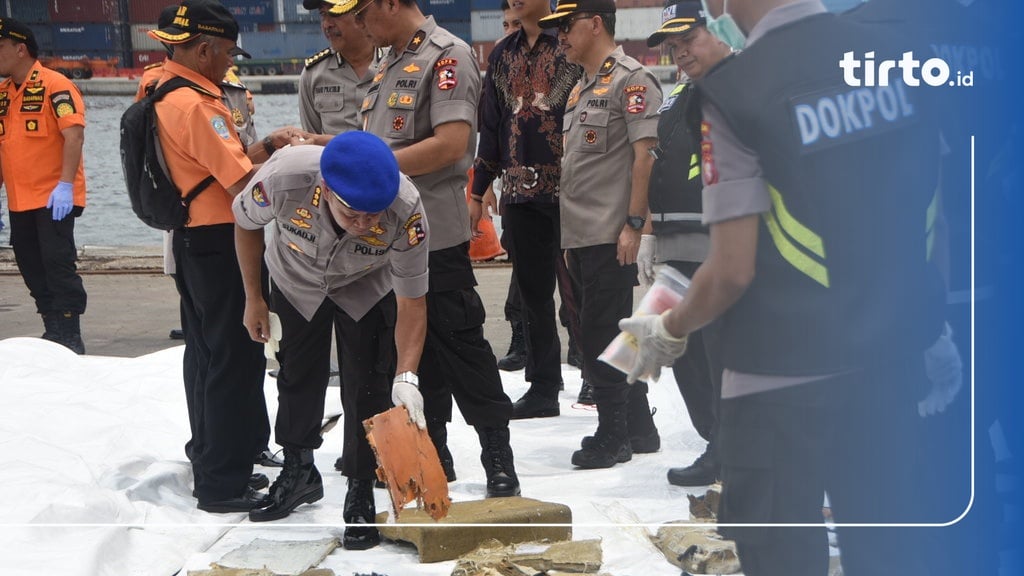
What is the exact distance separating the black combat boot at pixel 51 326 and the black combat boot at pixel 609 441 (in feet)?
4.31

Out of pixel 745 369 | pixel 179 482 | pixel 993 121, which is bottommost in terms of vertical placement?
pixel 179 482

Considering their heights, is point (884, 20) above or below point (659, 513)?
above

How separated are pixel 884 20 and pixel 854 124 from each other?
227 millimetres

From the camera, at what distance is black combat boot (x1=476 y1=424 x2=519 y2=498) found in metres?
2.83

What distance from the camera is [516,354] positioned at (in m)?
4.71

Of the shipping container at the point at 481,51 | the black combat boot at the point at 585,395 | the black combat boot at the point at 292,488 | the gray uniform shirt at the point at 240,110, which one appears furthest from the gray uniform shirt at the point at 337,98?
the black combat boot at the point at 585,395

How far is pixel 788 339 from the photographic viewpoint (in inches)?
67.3

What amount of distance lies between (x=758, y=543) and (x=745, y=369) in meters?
0.27

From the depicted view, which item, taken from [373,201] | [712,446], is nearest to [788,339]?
[712,446]

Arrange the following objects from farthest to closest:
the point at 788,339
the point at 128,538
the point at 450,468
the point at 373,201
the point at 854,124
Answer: the point at 450,468
the point at 128,538
the point at 373,201
the point at 788,339
the point at 854,124

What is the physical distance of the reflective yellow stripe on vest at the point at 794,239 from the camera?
5.29 ft

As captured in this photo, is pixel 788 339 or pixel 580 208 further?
pixel 580 208

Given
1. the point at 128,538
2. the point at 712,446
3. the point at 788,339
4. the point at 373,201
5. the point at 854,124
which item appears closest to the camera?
the point at 854,124

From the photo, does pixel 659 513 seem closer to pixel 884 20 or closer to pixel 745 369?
pixel 745 369
